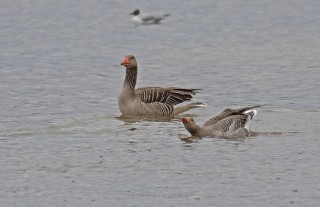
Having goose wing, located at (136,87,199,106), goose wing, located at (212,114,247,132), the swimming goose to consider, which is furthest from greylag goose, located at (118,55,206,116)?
the swimming goose

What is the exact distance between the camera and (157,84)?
21812 mm

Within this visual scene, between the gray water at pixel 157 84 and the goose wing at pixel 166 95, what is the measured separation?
453 millimetres

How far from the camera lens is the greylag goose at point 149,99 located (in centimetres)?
1853

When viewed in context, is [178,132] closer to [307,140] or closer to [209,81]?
[307,140]

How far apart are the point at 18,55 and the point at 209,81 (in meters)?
6.29

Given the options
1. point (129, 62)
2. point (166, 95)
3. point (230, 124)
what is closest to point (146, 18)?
point (129, 62)

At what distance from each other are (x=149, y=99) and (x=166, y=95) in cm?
35

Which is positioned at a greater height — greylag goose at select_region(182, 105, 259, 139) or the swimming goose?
the swimming goose

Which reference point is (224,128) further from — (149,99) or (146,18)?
(146,18)

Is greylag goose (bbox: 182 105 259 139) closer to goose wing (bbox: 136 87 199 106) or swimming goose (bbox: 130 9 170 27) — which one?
goose wing (bbox: 136 87 199 106)

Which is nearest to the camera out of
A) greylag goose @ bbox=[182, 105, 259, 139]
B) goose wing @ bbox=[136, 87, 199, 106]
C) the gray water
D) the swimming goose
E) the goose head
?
the gray water

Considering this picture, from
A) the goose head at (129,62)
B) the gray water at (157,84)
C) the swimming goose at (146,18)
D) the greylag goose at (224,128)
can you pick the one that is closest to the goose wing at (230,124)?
the greylag goose at (224,128)

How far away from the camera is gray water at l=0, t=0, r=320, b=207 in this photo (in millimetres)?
12359

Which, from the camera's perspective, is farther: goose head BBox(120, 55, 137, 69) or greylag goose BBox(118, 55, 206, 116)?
goose head BBox(120, 55, 137, 69)
